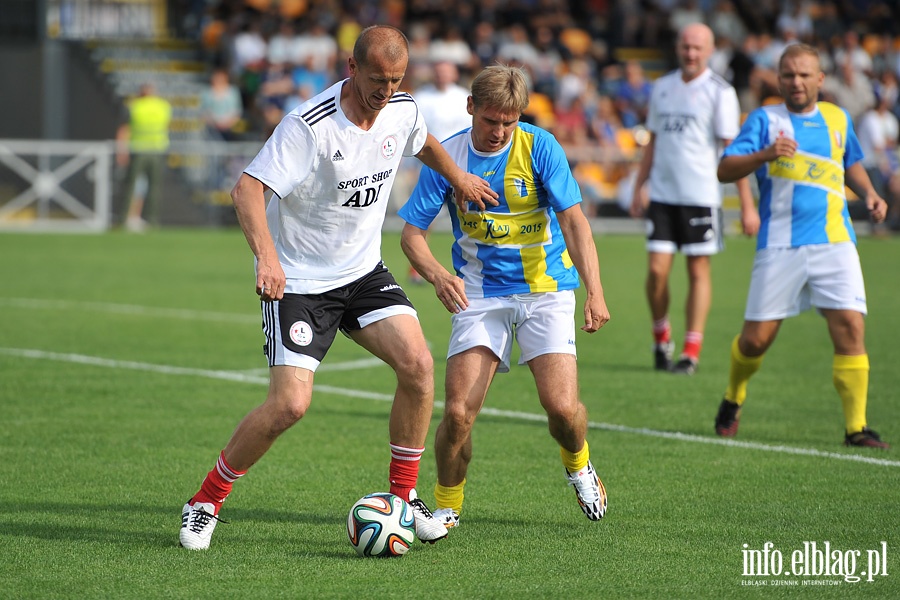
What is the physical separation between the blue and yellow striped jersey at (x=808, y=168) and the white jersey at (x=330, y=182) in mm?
2691

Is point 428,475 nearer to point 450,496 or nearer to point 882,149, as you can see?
point 450,496

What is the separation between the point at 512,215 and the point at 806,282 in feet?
8.29

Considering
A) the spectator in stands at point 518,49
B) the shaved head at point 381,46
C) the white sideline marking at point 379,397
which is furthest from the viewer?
the spectator in stands at point 518,49

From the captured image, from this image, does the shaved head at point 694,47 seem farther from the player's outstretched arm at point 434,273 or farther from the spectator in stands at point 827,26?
the spectator in stands at point 827,26

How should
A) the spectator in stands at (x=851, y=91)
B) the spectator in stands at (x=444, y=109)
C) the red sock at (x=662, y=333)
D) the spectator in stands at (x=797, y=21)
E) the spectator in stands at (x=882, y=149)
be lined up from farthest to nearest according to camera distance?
the spectator in stands at (x=797, y=21)
the spectator in stands at (x=851, y=91)
the spectator in stands at (x=882, y=149)
the spectator in stands at (x=444, y=109)
the red sock at (x=662, y=333)

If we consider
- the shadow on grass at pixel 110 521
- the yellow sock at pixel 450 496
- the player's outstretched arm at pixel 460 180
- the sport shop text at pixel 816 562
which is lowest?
the shadow on grass at pixel 110 521

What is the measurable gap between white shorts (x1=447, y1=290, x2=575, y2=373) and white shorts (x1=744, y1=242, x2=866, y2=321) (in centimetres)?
210

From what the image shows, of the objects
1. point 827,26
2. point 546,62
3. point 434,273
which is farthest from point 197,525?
point 827,26

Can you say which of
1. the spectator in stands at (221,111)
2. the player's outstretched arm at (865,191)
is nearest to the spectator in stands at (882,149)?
the spectator in stands at (221,111)

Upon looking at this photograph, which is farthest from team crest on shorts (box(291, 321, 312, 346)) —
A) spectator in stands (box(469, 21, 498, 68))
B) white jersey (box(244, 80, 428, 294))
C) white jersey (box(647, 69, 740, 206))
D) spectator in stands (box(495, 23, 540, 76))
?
spectator in stands (box(495, 23, 540, 76))

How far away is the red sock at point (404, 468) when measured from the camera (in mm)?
5539

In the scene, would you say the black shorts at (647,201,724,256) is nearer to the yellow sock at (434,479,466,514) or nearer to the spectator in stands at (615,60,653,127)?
the yellow sock at (434,479,466,514)

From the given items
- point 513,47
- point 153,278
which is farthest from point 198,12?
point 153,278

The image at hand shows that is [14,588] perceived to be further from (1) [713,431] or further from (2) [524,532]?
(1) [713,431]
